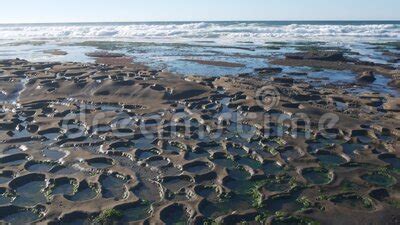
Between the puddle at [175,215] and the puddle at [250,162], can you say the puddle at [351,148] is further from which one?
the puddle at [175,215]

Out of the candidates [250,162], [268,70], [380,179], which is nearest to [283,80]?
[268,70]

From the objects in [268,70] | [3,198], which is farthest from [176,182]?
[268,70]

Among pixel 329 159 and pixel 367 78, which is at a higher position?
pixel 367 78

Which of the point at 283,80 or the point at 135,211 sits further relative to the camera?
the point at 283,80

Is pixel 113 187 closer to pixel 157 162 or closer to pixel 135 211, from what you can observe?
pixel 135 211

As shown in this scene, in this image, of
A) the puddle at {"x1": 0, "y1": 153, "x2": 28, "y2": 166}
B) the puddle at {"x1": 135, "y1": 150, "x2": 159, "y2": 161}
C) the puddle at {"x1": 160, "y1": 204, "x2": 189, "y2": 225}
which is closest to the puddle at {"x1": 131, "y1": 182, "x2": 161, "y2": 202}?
the puddle at {"x1": 160, "y1": 204, "x2": 189, "y2": 225}

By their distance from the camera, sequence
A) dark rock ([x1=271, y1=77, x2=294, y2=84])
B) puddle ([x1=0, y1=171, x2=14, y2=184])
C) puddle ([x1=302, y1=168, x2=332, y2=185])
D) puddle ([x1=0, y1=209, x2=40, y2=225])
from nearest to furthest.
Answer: puddle ([x1=0, y1=209, x2=40, y2=225]) < puddle ([x1=0, y1=171, x2=14, y2=184]) < puddle ([x1=302, y1=168, x2=332, y2=185]) < dark rock ([x1=271, y1=77, x2=294, y2=84])

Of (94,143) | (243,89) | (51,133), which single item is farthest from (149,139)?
(243,89)

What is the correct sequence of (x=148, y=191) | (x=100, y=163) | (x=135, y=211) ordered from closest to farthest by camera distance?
1. (x=135, y=211)
2. (x=148, y=191)
3. (x=100, y=163)

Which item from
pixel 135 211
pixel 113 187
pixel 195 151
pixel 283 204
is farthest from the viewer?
pixel 195 151

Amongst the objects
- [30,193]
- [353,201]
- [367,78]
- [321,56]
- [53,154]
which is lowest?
[353,201]

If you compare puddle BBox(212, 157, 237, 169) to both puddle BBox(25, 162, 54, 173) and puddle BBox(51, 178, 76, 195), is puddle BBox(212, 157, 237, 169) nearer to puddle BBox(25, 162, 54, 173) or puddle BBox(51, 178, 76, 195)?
puddle BBox(51, 178, 76, 195)

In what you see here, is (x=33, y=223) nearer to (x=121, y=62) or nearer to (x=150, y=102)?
(x=150, y=102)

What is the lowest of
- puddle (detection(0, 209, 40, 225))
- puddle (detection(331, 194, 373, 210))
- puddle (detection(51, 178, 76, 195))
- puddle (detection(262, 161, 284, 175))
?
puddle (detection(331, 194, 373, 210))
